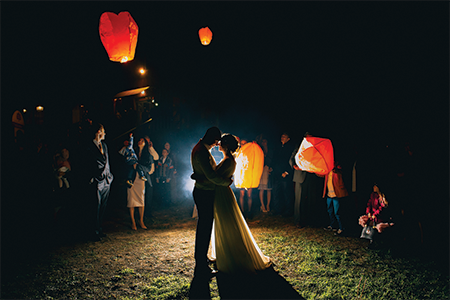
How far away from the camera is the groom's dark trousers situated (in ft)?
11.0

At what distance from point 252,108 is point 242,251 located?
1135 centimetres

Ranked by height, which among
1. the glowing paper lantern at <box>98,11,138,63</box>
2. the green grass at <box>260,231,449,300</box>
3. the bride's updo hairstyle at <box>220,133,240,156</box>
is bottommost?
the green grass at <box>260,231,449,300</box>

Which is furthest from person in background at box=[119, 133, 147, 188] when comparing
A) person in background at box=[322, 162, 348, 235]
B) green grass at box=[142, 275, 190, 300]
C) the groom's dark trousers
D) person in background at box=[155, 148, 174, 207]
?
person in background at box=[322, 162, 348, 235]

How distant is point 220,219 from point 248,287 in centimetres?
99

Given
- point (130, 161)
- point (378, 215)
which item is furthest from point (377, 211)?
point (130, 161)

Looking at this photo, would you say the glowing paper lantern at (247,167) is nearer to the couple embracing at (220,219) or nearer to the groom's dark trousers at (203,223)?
the couple embracing at (220,219)

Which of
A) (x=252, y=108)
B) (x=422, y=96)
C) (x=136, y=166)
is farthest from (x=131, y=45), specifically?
(x=252, y=108)

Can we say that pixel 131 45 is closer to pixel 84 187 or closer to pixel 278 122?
pixel 84 187

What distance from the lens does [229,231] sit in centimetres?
338

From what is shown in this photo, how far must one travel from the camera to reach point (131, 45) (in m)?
3.67

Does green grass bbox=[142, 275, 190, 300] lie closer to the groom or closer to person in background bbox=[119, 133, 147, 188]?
the groom

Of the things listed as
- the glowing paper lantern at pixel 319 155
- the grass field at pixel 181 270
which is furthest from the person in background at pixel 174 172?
the glowing paper lantern at pixel 319 155

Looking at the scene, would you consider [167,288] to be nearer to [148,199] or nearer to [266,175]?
[148,199]

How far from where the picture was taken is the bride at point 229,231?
11.0 feet
